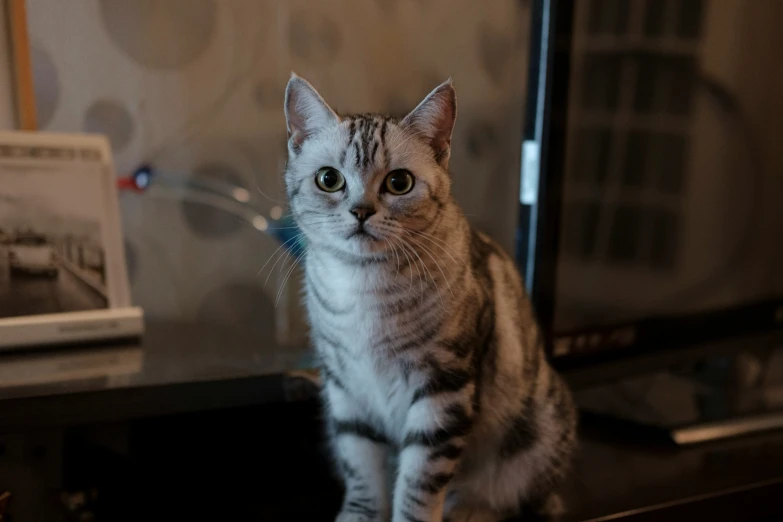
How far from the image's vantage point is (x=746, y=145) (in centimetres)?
125

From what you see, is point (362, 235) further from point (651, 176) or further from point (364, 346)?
point (651, 176)

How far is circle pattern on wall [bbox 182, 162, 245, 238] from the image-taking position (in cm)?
125

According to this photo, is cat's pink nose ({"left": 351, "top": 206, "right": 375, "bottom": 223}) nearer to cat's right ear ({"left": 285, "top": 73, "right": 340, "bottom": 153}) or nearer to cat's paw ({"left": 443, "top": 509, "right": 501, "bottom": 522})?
cat's right ear ({"left": 285, "top": 73, "right": 340, "bottom": 153})

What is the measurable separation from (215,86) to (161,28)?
134 mm

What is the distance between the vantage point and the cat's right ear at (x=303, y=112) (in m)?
0.77

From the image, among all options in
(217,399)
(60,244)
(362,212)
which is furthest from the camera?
(60,244)

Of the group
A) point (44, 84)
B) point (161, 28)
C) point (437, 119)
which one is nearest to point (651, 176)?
point (437, 119)

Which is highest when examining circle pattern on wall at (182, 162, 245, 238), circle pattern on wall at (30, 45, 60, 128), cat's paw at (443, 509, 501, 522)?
circle pattern on wall at (30, 45, 60, 128)

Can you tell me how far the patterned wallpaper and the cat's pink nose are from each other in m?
0.47

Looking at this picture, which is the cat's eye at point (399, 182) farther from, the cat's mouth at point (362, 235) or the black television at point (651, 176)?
the black television at point (651, 176)

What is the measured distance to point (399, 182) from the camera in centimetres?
77

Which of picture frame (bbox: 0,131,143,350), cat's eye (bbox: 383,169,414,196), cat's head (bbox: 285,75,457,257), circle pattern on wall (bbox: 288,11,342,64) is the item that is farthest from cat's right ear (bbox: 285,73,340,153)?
circle pattern on wall (bbox: 288,11,342,64)

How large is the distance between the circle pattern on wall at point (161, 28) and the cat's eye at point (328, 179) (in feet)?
1.86

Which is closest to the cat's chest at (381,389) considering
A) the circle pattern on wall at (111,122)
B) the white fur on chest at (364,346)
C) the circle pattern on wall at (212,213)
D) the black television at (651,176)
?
the white fur on chest at (364,346)
